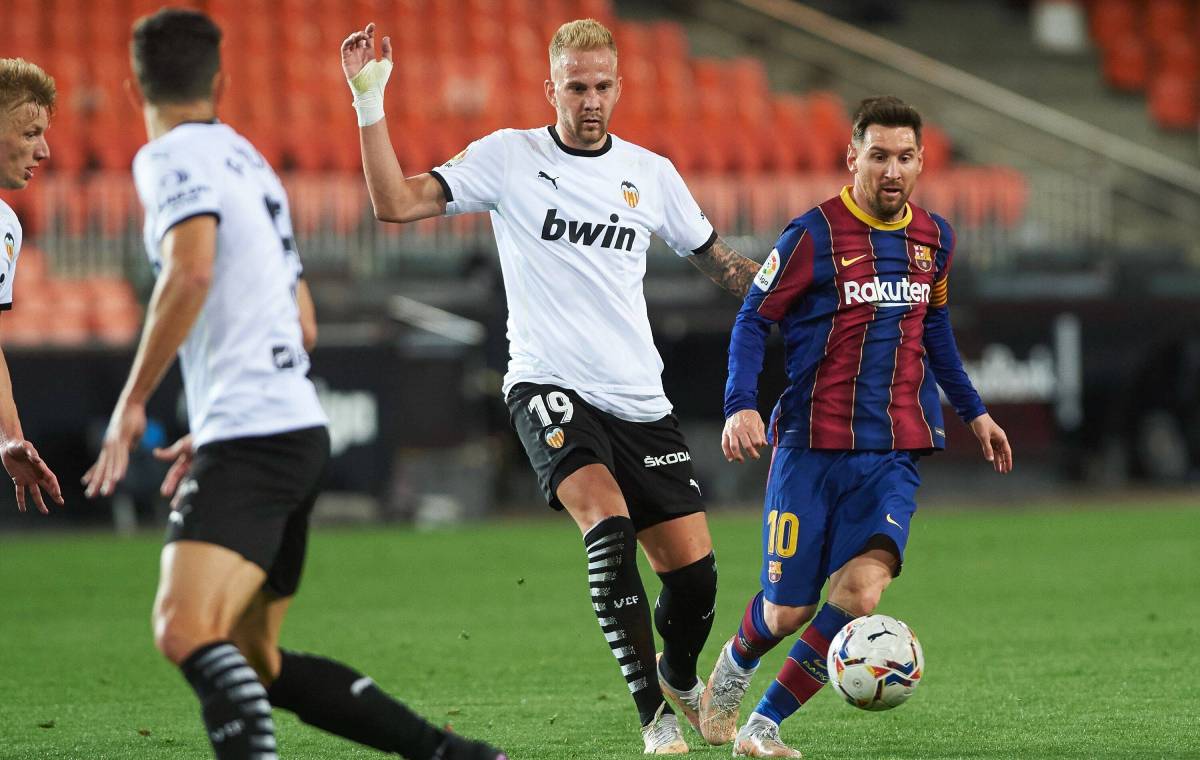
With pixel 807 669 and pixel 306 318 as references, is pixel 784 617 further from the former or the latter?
pixel 306 318

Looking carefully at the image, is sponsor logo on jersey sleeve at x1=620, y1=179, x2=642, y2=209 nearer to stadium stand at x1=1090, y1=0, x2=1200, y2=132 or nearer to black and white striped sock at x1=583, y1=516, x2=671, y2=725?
black and white striped sock at x1=583, y1=516, x2=671, y2=725

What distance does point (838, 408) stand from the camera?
5438mm

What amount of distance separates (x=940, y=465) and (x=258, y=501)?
1306 centimetres

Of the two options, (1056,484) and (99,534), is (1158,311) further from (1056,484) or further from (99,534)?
(99,534)

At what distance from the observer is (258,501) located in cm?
387

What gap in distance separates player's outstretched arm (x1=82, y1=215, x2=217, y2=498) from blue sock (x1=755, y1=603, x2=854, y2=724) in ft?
7.98

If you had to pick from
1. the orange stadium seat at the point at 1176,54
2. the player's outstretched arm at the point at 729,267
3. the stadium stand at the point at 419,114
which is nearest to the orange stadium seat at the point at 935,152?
the stadium stand at the point at 419,114

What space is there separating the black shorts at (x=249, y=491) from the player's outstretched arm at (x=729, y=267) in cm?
243

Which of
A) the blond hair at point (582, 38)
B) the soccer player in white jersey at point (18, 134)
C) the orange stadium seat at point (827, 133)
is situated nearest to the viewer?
the soccer player in white jersey at point (18, 134)

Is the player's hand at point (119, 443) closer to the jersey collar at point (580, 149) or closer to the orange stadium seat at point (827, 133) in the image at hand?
the jersey collar at point (580, 149)

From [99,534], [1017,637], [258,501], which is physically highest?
[258,501]

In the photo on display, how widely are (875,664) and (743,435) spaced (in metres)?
0.83

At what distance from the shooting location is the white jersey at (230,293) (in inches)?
151

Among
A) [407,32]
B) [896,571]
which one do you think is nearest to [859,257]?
[896,571]
